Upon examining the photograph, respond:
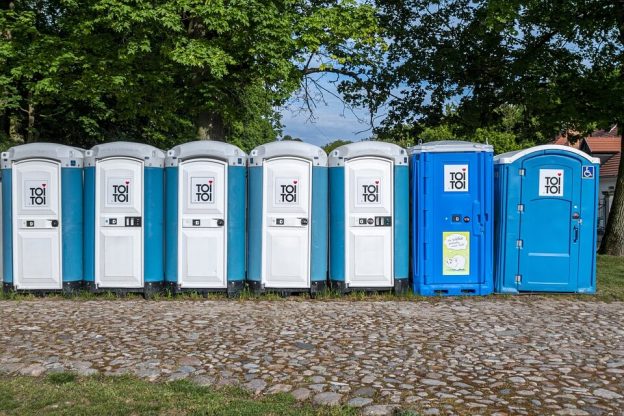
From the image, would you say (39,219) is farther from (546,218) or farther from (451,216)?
(546,218)

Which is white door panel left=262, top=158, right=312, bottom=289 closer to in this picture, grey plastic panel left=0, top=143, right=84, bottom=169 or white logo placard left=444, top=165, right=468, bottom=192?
white logo placard left=444, top=165, right=468, bottom=192

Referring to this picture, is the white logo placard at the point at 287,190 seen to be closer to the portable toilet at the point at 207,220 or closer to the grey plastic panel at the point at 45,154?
the portable toilet at the point at 207,220

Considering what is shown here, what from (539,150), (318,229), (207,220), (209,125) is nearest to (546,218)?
(539,150)

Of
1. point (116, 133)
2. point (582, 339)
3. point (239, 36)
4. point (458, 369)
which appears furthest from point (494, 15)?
point (116, 133)

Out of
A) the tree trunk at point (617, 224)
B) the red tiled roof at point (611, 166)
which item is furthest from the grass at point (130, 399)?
the red tiled roof at point (611, 166)

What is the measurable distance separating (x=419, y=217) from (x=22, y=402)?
5860 mm

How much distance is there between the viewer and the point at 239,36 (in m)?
13.1

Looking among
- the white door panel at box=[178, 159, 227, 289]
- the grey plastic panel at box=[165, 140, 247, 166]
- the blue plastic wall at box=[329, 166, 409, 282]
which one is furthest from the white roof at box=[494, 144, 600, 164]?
the white door panel at box=[178, 159, 227, 289]

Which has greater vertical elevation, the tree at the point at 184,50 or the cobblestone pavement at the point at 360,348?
the tree at the point at 184,50

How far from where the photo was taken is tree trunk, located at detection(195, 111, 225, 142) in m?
15.1

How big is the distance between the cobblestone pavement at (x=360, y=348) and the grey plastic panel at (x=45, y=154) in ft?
6.67

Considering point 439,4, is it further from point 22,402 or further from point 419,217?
point 22,402

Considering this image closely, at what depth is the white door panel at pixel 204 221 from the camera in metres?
8.52

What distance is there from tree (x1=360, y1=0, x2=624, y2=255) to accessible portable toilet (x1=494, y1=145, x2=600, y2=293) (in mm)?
5079
